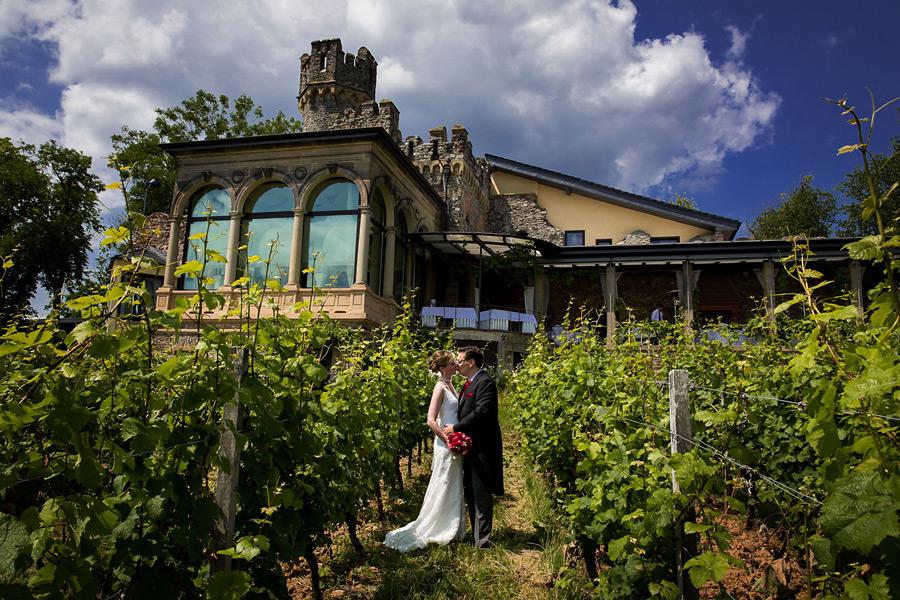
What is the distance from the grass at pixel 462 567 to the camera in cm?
346

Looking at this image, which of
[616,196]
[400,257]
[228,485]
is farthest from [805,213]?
[228,485]

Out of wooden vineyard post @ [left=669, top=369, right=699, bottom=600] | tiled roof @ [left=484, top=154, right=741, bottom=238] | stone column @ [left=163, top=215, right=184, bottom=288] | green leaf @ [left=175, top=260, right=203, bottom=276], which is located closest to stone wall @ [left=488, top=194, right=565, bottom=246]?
tiled roof @ [left=484, top=154, right=741, bottom=238]

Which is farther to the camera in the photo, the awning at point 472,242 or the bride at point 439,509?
the awning at point 472,242

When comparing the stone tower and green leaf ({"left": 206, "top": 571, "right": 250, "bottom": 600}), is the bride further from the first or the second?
the stone tower

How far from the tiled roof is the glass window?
1654mm

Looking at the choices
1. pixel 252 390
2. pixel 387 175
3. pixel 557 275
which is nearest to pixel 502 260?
pixel 557 275

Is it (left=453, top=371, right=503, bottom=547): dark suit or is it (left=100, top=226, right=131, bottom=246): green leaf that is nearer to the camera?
(left=100, top=226, right=131, bottom=246): green leaf

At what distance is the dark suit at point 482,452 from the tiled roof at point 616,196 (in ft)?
67.0

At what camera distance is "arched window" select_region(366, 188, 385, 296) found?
603 inches

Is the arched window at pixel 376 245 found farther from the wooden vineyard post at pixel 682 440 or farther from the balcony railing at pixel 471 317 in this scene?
the wooden vineyard post at pixel 682 440

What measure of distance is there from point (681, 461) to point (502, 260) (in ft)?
53.2

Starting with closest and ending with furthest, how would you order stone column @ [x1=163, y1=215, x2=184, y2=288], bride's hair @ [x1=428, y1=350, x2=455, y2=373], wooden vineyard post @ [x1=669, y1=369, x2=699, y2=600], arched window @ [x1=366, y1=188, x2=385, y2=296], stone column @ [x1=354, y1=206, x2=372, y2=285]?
1. wooden vineyard post @ [x1=669, y1=369, x2=699, y2=600]
2. bride's hair @ [x1=428, y1=350, x2=455, y2=373]
3. stone column @ [x1=354, y1=206, x2=372, y2=285]
4. arched window @ [x1=366, y1=188, x2=385, y2=296]
5. stone column @ [x1=163, y1=215, x2=184, y2=288]

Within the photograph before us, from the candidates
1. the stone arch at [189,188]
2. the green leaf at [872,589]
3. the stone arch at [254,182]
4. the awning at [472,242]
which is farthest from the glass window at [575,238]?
the green leaf at [872,589]

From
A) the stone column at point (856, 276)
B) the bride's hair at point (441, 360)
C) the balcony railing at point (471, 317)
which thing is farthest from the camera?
the stone column at point (856, 276)
